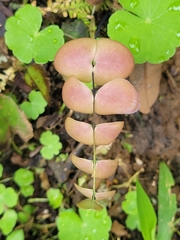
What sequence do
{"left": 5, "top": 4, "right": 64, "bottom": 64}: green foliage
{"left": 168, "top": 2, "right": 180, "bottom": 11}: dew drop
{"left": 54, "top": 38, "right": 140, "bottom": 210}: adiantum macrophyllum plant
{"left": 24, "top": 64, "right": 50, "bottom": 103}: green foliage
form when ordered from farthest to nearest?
{"left": 24, "top": 64, "right": 50, "bottom": 103}: green foliage < {"left": 5, "top": 4, "right": 64, "bottom": 64}: green foliage < {"left": 168, "top": 2, "right": 180, "bottom": 11}: dew drop < {"left": 54, "top": 38, "right": 140, "bottom": 210}: adiantum macrophyllum plant

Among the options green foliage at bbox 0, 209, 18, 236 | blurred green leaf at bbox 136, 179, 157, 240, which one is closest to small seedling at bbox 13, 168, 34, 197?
green foliage at bbox 0, 209, 18, 236

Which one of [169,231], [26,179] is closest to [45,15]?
[26,179]

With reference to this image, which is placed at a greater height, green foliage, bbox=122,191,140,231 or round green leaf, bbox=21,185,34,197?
round green leaf, bbox=21,185,34,197

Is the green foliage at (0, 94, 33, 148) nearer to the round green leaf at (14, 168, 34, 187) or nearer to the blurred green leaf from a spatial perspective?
the round green leaf at (14, 168, 34, 187)

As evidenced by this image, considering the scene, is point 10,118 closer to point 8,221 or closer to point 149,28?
point 8,221

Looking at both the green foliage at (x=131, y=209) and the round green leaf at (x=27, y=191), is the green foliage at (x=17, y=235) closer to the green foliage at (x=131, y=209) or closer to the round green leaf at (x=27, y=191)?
the round green leaf at (x=27, y=191)

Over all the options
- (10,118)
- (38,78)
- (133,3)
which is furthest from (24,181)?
(133,3)
